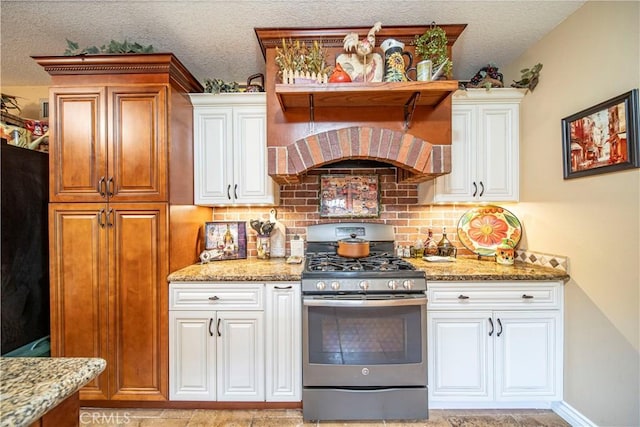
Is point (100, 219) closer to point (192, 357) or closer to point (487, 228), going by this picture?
point (192, 357)

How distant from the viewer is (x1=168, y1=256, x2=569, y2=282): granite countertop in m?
1.92

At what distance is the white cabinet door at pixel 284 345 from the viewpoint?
6.36 ft

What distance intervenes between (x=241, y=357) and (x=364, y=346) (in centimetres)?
86

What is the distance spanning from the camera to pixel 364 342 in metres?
1.84

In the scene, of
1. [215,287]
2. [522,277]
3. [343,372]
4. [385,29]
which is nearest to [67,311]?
[215,287]

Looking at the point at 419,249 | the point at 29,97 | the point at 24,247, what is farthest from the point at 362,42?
the point at 29,97

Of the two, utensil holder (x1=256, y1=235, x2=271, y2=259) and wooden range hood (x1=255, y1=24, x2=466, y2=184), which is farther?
utensil holder (x1=256, y1=235, x2=271, y2=259)

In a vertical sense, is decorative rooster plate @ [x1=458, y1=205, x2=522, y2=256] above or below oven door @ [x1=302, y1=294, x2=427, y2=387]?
above

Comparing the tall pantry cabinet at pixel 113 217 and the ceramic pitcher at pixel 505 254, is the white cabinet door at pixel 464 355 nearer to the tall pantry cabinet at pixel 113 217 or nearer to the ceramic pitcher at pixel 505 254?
the ceramic pitcher at pixel 505 254

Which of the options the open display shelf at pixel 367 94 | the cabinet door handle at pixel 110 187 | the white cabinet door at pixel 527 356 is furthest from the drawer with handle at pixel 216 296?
the white cabinet door at pixel 527 356

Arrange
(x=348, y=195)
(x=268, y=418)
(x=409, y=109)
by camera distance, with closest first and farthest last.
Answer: (x=268, y=418) → (x=409, y=109) → (x=348, y=195)

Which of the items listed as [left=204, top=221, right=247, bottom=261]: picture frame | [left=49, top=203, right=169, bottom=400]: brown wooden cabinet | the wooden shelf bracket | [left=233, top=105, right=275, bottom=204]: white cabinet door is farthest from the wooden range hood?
[left=49, top=203, right=169, bottom=400]: brown wooden cabinet

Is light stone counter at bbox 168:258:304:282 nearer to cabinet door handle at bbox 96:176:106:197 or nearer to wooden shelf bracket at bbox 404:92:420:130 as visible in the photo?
cabinet door handle at bbox 96:176:106:197

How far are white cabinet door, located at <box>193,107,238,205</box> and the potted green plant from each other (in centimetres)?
154
